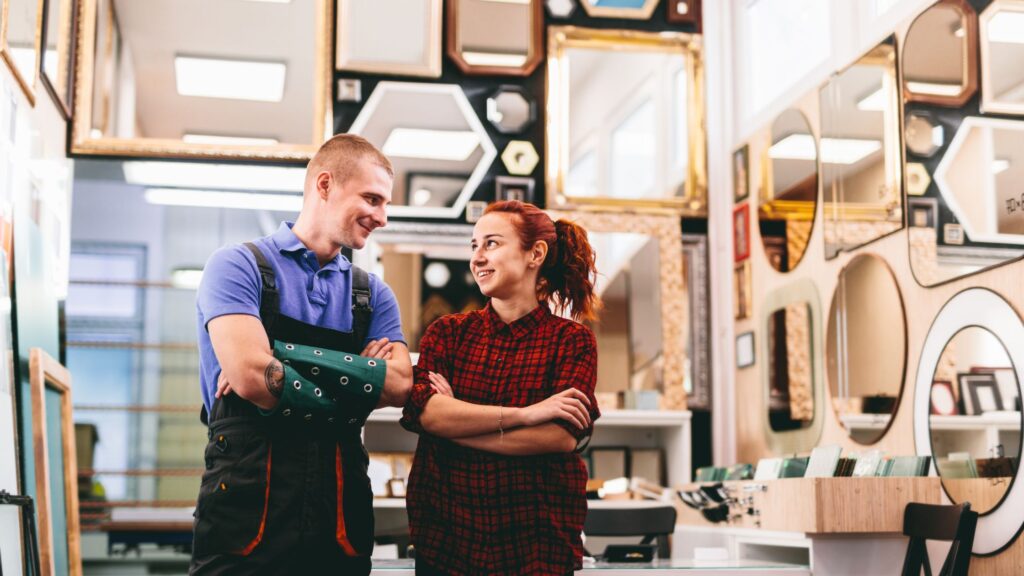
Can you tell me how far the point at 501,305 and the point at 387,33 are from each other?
3.47 metres

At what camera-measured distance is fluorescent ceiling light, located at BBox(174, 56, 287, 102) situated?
528 centimetres

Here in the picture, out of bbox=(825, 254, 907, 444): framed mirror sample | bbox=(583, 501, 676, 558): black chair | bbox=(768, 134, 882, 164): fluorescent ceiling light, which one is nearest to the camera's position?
bbox=(583, 501, 676, 558): black chair

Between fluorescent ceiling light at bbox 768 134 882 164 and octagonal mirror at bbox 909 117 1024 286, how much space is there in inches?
20.3

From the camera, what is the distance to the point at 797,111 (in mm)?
5000

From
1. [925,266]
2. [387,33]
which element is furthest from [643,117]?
[925,266]

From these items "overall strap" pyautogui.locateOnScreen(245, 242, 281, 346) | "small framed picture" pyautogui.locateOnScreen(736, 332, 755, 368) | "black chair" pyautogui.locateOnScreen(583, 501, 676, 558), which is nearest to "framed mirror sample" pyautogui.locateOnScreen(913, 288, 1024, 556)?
"black chair" pyautogui.locateOnScreen(583, 501, 676, 558)

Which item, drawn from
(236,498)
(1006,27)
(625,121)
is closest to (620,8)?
(625,121)

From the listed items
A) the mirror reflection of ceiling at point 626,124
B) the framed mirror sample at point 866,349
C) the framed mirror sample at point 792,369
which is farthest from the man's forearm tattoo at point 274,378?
the mirror reflection of ceiling at point 626,124

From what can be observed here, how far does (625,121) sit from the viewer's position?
5.71 metres

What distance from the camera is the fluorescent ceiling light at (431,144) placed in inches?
215

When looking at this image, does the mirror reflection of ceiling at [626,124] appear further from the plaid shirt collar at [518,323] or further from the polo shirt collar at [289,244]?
the polo shirt collar at [289,244]

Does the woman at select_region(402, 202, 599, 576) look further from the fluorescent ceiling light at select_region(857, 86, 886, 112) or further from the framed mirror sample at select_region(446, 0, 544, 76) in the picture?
the framed mirror sample at select_region(446, 0, 544, 76)

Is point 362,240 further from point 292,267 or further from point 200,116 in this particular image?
point 200,116

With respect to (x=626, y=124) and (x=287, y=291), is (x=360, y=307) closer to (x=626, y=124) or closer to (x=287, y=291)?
(x=287, y=291)
